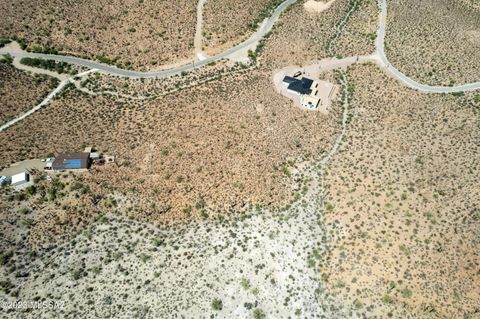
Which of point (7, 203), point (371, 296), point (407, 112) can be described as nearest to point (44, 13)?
point (7, 203)

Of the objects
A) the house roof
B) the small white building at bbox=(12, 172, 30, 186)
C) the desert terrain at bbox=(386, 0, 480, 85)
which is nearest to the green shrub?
the house roof

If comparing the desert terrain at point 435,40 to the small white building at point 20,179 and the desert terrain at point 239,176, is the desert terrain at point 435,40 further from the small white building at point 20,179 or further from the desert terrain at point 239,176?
the small white building at point 20,179

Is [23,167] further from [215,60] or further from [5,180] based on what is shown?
[215,60]

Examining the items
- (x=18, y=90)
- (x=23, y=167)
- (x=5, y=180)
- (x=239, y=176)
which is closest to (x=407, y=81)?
(x=239, y=176)

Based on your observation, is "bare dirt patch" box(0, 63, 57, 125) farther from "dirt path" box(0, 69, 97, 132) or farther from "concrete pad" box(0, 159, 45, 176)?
"concrete pad" box(0, 159, 45, 176)

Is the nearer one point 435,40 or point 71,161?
point 71,161

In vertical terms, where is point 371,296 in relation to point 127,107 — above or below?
below

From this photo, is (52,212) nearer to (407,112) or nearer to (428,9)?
(407,112)
